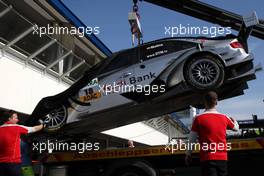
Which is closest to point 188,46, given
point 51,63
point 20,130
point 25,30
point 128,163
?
point 128,163

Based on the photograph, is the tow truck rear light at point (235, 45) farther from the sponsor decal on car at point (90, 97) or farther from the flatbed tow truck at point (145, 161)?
the sponsor decal on car at point (90, 97)

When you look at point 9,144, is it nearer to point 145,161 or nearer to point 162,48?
point 145,161

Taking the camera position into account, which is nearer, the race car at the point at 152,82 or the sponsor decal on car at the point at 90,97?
the race car at the point at 152,82

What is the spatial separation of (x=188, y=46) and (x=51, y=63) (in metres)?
7.11

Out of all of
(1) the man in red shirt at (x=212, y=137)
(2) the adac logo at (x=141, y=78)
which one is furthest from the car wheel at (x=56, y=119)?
(1) the man in red shirt at (x=212, y=137)

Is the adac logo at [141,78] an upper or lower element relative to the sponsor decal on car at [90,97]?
upper

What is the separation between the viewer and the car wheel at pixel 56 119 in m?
8.48

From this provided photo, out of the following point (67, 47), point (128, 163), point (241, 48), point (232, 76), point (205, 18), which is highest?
point (67, 47)

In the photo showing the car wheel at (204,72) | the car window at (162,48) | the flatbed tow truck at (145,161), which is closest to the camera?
the flatbed tow truck at (145,161)

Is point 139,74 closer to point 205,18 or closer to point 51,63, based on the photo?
point 205,18

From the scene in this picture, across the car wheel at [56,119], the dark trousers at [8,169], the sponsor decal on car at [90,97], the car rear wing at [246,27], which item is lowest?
the dark trousers at [8,169]

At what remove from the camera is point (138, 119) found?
8.80 meters

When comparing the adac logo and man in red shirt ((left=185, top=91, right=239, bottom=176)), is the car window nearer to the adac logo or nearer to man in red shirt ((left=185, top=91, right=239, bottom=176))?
the adac logo

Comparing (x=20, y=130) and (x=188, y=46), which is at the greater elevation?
(x=188, y=46)
